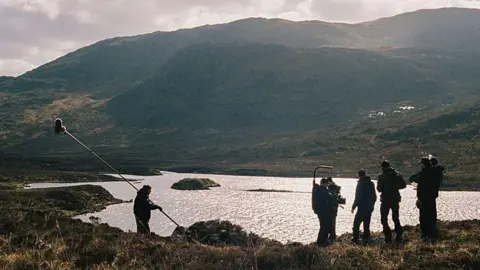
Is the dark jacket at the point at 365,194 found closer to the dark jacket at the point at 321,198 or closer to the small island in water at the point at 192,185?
the dark jacket at the point at 321,198

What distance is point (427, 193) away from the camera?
59.0 ft

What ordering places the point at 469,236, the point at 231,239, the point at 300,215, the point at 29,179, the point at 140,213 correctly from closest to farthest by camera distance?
the point at 469,236 → the point at 140,213 → the point at 231,239 → the point at 300,215 → the point at 29,179

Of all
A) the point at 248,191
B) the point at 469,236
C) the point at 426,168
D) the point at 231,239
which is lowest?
the point at 248,191

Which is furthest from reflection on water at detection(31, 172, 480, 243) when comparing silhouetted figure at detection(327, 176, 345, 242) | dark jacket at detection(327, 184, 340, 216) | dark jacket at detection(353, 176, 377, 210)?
dark jacket at detection(353, 176, 377, 210)

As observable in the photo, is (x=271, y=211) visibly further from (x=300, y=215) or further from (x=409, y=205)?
(x=409, y=205)

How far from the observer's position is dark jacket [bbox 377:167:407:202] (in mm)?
18433

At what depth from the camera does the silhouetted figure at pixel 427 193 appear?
17.9 meters

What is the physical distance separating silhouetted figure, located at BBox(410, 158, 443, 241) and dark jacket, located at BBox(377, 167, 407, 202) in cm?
58

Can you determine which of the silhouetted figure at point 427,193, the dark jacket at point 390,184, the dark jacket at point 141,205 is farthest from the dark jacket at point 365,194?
the dark jacket at point 141,205

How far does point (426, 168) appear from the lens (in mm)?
18016

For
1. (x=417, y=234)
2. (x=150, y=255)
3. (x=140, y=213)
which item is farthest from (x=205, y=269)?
(x=417, y=234)

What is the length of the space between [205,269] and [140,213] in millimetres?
9945

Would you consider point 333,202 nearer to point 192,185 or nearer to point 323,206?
point 323,206

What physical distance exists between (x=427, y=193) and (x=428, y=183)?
0.42m
